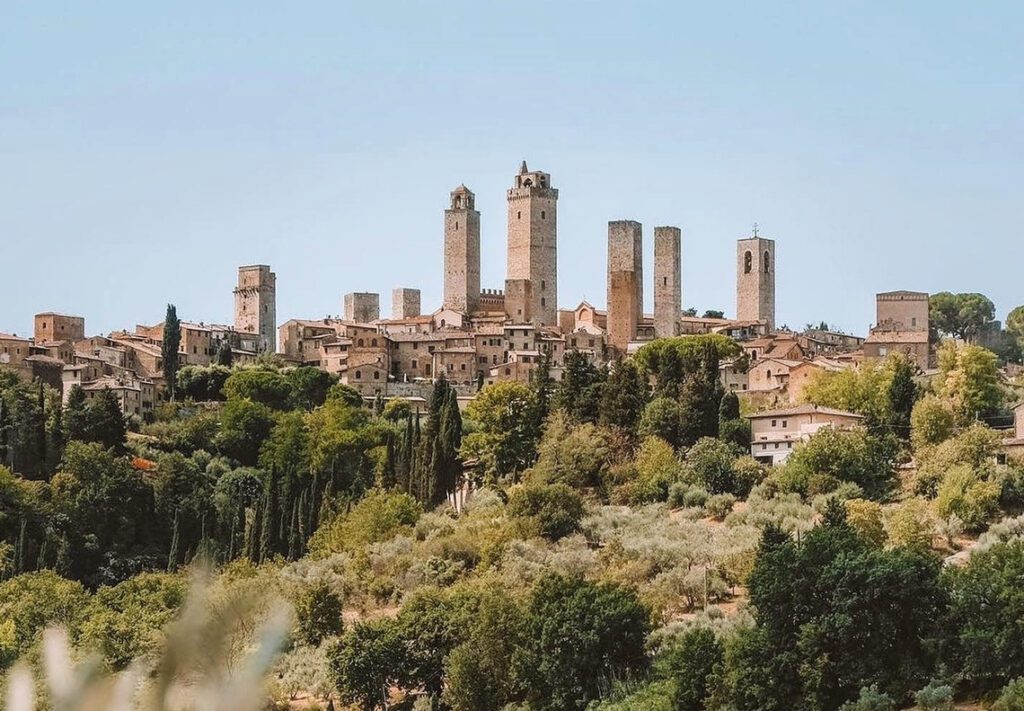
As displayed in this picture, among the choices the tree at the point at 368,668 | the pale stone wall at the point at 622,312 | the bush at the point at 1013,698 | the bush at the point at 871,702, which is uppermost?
the pale stone wall at the point at 622,312

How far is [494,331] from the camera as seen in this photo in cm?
8262

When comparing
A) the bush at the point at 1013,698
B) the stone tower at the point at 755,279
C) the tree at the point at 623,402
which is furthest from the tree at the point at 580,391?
the stone tower at the point at 755,279

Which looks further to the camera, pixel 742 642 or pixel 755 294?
pixel 755 294

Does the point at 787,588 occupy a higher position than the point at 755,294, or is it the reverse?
the point at 755,294

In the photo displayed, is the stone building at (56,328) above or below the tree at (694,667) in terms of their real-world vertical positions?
above

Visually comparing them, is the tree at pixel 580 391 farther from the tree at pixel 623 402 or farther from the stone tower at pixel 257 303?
the stone tower at pixel 257 303

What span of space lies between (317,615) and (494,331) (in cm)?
4438

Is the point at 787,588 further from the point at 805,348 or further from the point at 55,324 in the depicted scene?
the point at 55,324

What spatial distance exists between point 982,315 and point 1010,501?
5596 cm

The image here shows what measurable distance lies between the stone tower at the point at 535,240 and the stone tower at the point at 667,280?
231 inches

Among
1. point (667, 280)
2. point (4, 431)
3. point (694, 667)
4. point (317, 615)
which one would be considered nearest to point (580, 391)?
point (317, 615)

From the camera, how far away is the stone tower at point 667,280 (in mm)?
88938

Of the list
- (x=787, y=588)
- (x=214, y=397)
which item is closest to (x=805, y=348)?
(x=214, y=397)

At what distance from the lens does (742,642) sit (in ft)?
96.0
